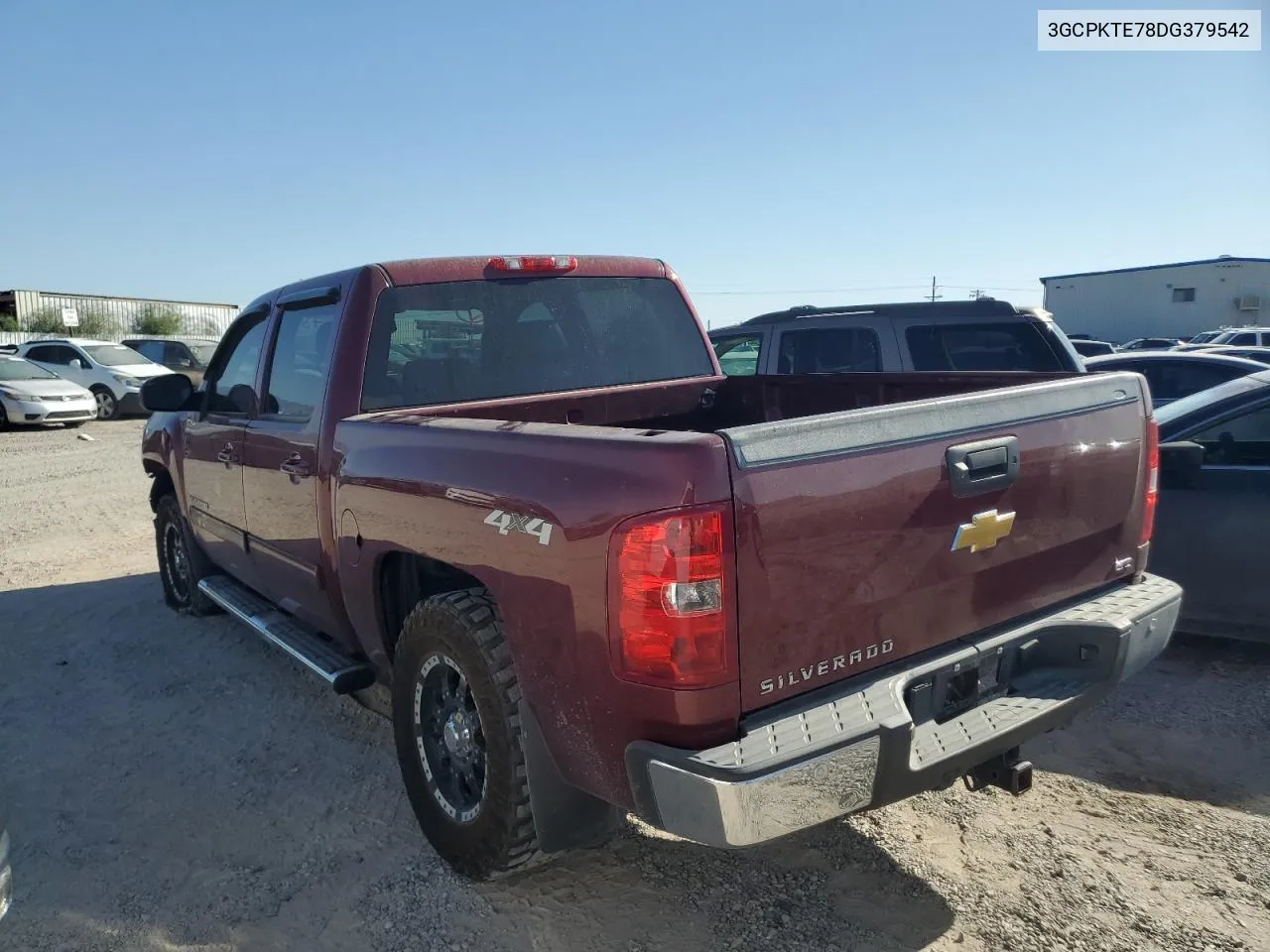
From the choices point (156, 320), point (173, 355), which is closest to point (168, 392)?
point (173, 355)

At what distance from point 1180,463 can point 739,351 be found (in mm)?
4322

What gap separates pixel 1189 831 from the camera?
3.26 metres

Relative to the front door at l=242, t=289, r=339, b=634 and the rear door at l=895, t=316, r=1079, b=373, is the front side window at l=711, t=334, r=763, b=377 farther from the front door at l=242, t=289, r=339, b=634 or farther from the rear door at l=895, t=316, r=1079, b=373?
the front door at l=242, t=289, r=339, b=634

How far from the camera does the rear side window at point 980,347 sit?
662 centimetres

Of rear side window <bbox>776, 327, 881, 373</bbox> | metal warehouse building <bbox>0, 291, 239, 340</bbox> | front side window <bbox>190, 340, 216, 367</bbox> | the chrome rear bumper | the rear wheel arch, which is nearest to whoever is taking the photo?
the chrome rear bumper

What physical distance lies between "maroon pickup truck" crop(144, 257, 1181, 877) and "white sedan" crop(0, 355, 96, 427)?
16.1 m

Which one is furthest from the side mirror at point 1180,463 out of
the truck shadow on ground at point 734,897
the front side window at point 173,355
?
the front side window at point 173,355

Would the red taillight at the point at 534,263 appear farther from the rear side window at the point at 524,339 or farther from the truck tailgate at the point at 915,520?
the truck tailgate at the point at 915,520

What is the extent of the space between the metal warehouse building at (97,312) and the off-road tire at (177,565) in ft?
114

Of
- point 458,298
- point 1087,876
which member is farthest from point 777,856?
point 458,298

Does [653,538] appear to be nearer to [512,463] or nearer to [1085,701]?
[512,463]

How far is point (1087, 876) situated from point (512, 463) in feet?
7.37

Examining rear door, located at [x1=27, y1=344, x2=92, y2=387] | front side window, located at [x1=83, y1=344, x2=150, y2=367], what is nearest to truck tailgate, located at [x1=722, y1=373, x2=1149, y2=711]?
rear door, located at [x1=27, y1=344, x2=92, y2=387]

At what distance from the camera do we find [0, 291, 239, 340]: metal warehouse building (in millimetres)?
38688
